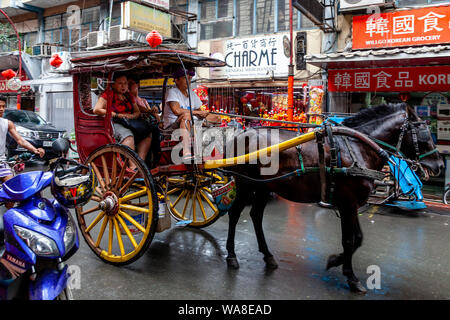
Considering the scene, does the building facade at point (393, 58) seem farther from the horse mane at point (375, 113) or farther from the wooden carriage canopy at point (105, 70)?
the wooden carriage canopy at point (105, 70)

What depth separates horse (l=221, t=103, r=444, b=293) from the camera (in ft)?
13.2

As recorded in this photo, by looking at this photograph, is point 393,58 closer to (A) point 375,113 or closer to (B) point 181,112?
(A) point 375,113

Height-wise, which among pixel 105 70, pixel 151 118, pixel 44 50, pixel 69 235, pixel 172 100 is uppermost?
pixel 44 50

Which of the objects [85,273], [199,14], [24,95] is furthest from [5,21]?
[85,273]

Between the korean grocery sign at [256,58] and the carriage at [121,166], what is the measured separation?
21.5 feet

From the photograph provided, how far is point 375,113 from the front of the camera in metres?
4.32

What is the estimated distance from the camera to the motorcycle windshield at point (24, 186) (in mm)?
2835

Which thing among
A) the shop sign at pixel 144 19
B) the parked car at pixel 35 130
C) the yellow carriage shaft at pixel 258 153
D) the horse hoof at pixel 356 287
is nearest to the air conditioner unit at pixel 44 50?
the parked car at pixel 35 130

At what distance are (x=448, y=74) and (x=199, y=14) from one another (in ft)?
27.1

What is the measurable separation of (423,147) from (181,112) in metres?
2.80

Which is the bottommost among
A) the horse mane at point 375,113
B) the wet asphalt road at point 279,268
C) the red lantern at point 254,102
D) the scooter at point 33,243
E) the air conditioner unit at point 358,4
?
the wet asphalt road at point 279,268

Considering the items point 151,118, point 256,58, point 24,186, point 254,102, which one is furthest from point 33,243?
point 256,58

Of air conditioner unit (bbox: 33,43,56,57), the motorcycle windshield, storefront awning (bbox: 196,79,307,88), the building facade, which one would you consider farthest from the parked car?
the motorcycle windshield

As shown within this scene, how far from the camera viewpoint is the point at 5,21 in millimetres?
21359
